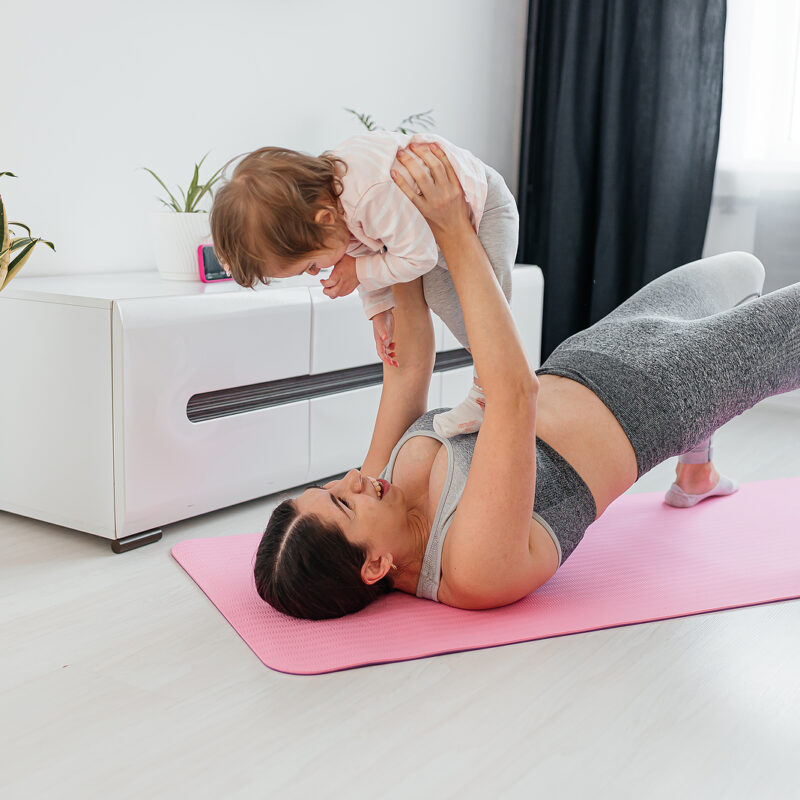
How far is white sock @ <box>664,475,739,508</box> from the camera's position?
2256 mm

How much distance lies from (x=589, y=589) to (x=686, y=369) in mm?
458

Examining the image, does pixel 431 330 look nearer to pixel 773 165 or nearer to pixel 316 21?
pixel 316 21

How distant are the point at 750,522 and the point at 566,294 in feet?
6.08

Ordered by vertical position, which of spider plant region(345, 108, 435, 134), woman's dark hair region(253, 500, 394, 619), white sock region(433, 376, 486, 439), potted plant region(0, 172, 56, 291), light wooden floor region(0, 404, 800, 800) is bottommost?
light wooden floor region(0, 404, 800, 800)

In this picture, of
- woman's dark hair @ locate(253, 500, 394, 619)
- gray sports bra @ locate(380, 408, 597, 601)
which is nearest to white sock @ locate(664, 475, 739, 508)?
gray sports bra @ locate(380, 408, 597, 601)

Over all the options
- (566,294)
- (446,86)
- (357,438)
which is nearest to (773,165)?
(566,294)

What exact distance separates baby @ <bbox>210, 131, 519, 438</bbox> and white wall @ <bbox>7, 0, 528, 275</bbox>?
111cm

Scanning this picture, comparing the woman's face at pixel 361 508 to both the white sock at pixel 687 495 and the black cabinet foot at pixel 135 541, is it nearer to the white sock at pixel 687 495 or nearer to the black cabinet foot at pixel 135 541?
the black cabinet foot at pixel 135 541

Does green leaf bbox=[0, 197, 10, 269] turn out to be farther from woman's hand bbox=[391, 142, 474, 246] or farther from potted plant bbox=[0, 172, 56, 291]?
woman's hand bbox=[391, 142, 474, 246]

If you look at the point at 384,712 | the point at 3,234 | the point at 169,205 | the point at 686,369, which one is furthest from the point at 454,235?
the point at 169,205

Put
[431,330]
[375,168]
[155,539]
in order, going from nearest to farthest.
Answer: [375,168] → [431,330] → [155,539]

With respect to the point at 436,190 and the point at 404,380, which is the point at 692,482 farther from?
the point at 436,190

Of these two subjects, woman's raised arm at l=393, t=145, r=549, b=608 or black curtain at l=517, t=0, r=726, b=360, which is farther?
black curtain at l=517, t=0, r=726, b=360

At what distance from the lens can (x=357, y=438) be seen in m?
2.47
